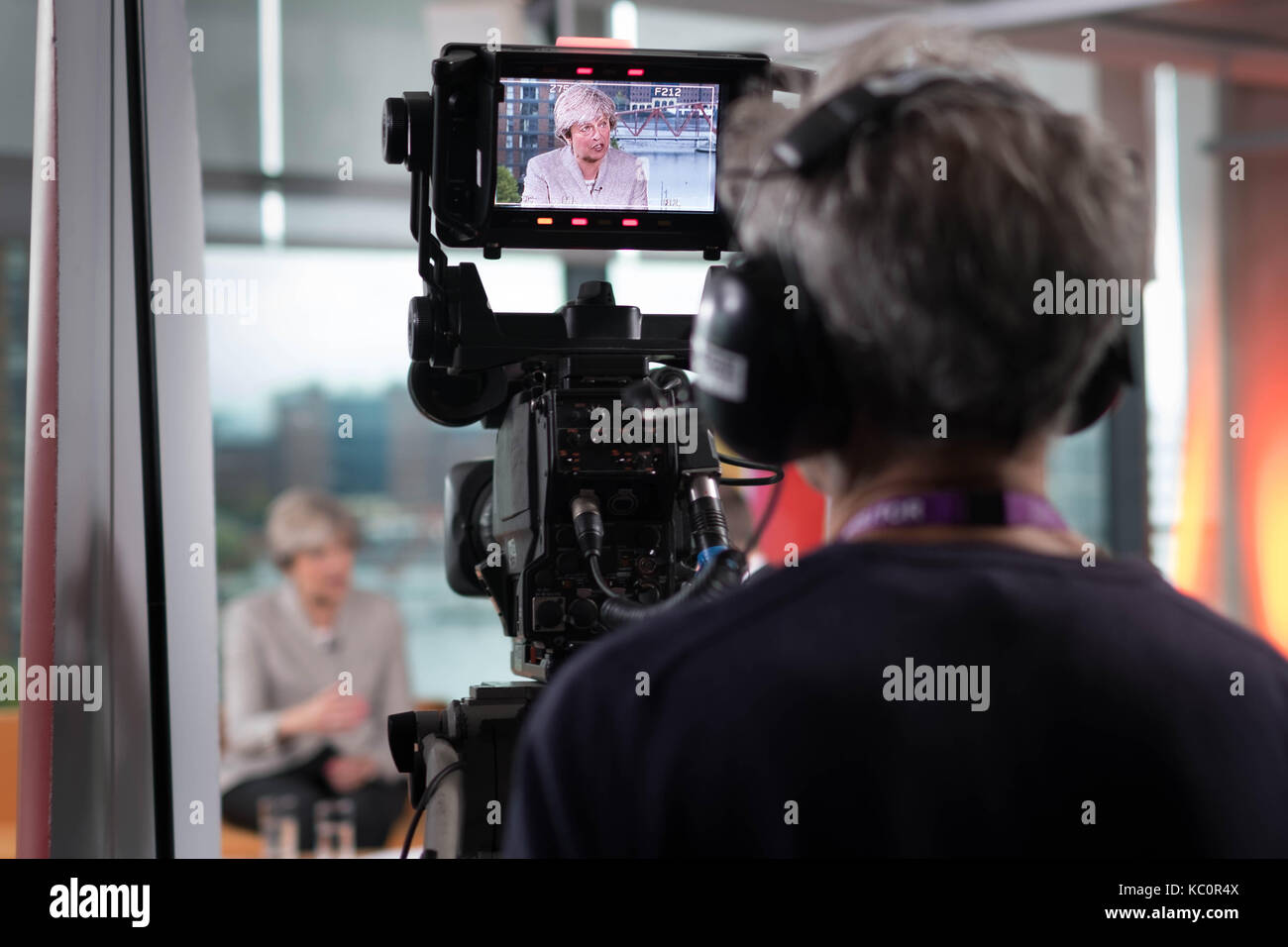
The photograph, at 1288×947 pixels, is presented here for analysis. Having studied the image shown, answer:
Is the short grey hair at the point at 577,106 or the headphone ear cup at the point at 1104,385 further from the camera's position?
the short grey hair at the point at 577,106

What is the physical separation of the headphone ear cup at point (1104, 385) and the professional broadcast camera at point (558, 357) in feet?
1.39

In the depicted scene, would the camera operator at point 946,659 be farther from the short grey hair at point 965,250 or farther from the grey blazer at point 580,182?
the grey blazer at point 580,182

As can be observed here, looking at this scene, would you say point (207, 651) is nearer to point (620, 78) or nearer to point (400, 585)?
point (620, 78)

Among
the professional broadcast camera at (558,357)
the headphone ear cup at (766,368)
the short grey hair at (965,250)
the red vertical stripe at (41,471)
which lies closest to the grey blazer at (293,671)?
the red vertical stripe at (41,471)

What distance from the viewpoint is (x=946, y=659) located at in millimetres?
567

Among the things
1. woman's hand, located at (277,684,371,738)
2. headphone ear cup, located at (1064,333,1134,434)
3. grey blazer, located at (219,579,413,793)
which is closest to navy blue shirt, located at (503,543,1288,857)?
headphone ear cup, located at (1064,333,1134,434)

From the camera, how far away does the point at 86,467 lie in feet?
4.23

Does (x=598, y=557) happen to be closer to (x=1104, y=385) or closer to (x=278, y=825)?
(x=1104, y=385)

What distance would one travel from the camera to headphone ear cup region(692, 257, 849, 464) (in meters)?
0.65

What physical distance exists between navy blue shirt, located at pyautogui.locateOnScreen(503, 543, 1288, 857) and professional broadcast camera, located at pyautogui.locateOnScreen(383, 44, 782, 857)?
0.51 meters

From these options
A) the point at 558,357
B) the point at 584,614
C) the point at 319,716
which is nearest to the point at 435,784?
the point at 584,614

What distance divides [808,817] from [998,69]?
16.7 inches

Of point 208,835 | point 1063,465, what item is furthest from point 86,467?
point 1063,465

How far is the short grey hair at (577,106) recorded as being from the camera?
1229mm
